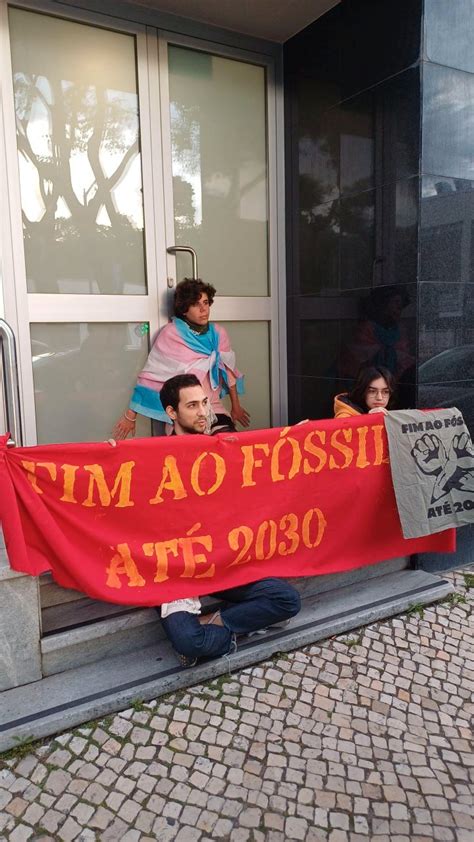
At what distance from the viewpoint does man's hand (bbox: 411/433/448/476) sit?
3783mm

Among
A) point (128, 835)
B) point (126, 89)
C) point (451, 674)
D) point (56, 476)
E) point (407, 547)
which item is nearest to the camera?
point (128, 835)

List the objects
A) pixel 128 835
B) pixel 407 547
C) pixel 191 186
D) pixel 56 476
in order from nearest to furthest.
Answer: pixel 128 835 < pixel 56 476 < pixel 407 547 < pixel 191 186

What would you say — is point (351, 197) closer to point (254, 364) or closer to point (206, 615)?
point (254, 364)

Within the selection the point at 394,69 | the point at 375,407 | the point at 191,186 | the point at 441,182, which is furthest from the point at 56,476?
the point at 394,69

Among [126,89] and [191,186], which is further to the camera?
[191,186]

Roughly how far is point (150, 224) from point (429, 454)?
258 cm

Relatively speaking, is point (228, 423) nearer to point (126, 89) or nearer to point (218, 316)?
point (218, 316)

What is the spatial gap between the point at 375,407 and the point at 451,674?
5.50ft

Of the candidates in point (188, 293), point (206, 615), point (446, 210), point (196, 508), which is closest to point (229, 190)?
point (188, 293)

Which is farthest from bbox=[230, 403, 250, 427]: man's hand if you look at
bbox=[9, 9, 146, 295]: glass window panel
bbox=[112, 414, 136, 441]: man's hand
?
bbox=[9, 9, 146, 295]: glass window panel

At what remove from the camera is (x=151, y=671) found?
2.92 m

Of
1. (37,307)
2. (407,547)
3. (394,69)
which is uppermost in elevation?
(394,69)

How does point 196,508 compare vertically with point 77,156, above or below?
below

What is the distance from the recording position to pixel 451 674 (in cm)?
305
